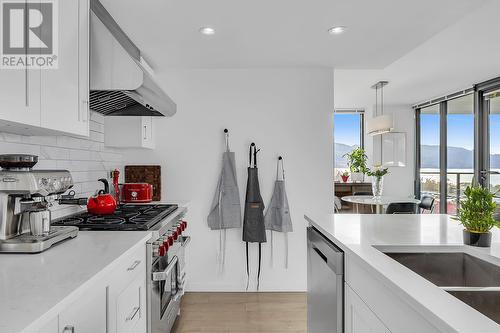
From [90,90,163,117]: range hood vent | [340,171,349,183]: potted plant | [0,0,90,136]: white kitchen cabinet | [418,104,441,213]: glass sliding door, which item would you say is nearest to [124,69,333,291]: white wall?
[90,90,163,117]: range hood vent

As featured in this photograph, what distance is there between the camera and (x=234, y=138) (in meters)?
3.51

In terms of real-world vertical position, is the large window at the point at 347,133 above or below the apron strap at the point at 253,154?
above

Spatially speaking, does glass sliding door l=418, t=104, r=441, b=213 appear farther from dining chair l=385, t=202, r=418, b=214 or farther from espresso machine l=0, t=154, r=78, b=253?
espresso machine l=0, t=154, r=78, b=253

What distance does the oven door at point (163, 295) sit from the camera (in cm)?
192

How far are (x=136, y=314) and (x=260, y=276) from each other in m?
1.99

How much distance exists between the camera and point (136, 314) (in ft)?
5.53

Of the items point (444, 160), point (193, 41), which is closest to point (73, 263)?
point (193, 41)

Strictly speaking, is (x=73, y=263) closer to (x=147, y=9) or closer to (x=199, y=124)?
(x=147, y=9)

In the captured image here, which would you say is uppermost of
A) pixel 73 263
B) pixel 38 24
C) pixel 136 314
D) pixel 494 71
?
pixel 494 71

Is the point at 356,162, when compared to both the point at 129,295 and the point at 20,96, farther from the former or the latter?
the point at 20,96

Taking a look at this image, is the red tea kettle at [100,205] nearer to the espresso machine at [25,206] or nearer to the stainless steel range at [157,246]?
the stainless steel range at [157,246]

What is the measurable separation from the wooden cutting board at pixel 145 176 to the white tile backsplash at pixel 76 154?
0.10 metres

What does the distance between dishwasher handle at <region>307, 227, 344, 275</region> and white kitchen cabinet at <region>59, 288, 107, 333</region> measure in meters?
1.01

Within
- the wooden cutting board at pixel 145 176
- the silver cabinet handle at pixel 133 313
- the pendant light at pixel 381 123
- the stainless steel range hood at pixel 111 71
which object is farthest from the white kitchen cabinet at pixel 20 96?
the pendant light at pixel 381 123
